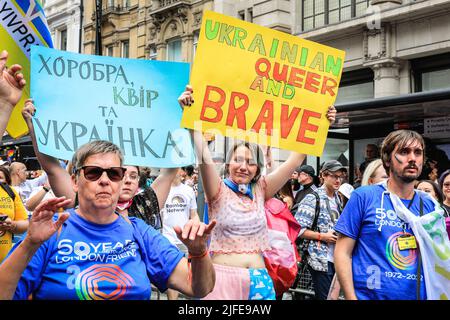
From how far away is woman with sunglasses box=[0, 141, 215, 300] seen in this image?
8.11 ft

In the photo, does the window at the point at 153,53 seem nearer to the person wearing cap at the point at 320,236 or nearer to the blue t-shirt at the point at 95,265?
the person wearing cap at the point at 320,236

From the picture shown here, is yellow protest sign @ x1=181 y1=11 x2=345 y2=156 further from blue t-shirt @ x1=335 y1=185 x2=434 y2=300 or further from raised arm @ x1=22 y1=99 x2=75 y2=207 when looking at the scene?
blue t-shirt @ x1=335 y1=185 x2=434 y2=300

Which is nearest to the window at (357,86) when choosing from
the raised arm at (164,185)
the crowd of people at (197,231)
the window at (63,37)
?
the crowd of people at (197,231)

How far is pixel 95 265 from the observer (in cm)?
269

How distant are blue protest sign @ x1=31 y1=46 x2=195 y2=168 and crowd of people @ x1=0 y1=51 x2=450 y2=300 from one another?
161mm

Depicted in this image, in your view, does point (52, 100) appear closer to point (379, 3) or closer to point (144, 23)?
point (379, 3)

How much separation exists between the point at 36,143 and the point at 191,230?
1811 mm

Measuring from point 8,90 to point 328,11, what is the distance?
47.2 feet

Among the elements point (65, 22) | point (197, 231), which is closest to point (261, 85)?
point (197, 231)

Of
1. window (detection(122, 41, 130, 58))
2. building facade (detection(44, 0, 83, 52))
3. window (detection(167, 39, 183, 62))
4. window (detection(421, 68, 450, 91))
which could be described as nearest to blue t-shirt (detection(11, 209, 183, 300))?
window (detection(421, 68, 450, 91))

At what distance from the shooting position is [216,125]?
4.77m

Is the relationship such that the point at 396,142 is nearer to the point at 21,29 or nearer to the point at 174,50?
the point at 21,29

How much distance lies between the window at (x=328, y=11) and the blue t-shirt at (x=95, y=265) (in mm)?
13919

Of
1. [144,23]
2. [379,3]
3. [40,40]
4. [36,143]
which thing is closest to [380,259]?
[36,143]
